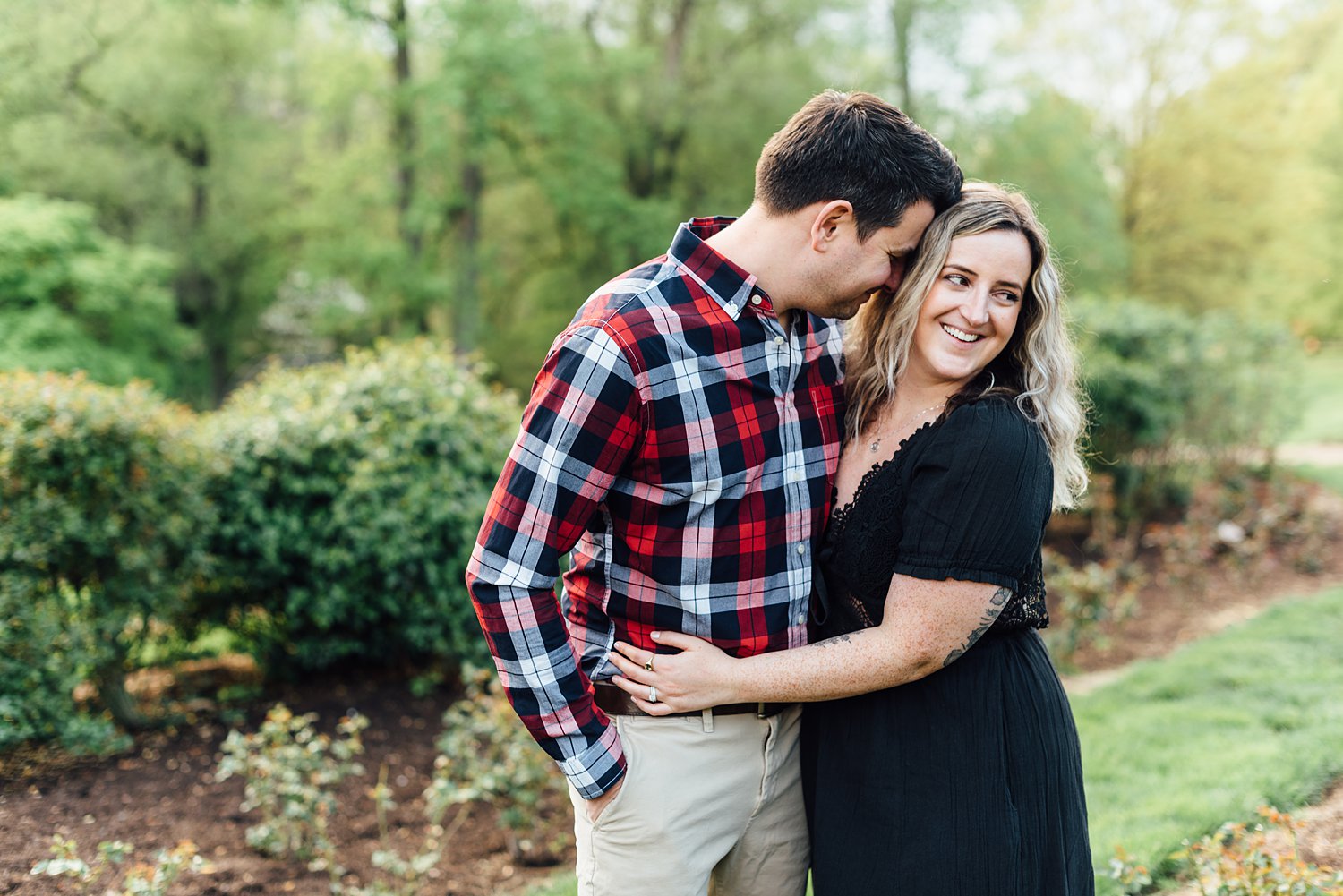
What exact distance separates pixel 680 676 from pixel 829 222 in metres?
0.99

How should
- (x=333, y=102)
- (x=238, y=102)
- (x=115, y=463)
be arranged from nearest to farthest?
(x=115, y=463)
(x=333, y=102)
(x=238, y=102)

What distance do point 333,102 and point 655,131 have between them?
6.33 metres

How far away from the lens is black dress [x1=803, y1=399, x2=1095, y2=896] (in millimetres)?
1909

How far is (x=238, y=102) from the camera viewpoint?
20094mm

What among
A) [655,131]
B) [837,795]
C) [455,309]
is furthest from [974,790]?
[655,131]

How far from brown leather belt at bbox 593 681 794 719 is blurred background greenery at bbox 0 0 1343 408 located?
Result: 13901 mm

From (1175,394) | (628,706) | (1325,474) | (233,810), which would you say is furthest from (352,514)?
(1325,474)

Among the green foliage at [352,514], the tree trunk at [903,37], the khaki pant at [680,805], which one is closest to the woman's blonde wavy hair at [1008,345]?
the khaki pant at [680,805]

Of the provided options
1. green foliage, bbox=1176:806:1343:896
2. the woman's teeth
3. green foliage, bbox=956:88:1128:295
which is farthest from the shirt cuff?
green foliage, bbox=956:88:1128:295

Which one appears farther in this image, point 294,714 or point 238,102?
point 238,102

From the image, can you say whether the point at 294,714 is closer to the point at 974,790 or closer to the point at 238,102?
the point at 974,790

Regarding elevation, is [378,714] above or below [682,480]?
below

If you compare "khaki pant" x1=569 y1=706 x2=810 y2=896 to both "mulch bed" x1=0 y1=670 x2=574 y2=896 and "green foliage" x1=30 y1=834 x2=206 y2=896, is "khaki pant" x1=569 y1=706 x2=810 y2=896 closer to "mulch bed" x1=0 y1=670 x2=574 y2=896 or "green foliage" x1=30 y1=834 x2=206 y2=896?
"green foliage" x1=30 y1=834 x2=206 y2=896

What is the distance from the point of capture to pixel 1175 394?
966 centimetres
